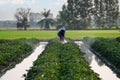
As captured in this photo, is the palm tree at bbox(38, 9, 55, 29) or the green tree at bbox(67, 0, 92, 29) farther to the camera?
the palm tree at bbox(38, 9, 55, 29)

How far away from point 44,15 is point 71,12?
14.1 m

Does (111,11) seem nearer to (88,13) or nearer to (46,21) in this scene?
(88,13)

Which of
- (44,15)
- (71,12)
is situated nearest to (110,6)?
(71,12)

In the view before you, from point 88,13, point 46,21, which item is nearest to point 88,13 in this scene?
point 88,13

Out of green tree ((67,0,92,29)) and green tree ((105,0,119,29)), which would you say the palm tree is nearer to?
green tree ((67,0,92,29))

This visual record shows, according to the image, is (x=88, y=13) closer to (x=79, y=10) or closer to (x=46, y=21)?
(x=79, y=10)

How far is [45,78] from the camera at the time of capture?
10.4m

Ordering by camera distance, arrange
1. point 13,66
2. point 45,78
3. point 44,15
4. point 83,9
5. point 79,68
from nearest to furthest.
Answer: point 45,78 → point 79,68 → point 13,66 → point 83,9 → point 44,15

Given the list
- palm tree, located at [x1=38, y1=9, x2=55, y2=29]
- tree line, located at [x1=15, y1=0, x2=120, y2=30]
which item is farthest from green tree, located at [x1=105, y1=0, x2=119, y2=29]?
palm tree, located at [x1=38, y1=9, x2=55, y2=29]

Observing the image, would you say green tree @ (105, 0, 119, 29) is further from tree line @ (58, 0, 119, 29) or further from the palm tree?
the palm tree

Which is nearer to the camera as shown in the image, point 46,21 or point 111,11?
point 111,11

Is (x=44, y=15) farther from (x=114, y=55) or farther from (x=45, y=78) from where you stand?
(x=45, y=78)

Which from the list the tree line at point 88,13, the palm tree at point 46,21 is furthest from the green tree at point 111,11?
the palm tree at point 46,21

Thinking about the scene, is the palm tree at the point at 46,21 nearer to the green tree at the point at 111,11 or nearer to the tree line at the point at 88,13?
the tree line at the point at 88,13
